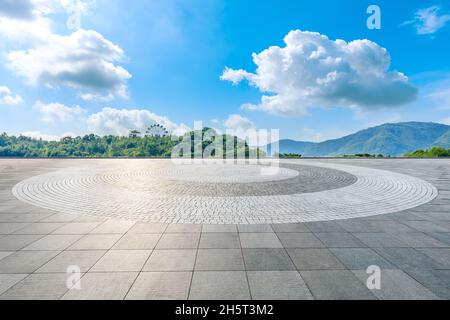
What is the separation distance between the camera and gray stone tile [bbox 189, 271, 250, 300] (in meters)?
3.52

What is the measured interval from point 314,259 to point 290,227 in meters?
1.72

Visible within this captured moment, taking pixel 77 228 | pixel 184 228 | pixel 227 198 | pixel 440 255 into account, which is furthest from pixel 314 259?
pixel 77 228

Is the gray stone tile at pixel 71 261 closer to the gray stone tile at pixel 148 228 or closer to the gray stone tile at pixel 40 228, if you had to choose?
the gray stone tile at pixel 148 228

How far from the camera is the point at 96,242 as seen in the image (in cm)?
538

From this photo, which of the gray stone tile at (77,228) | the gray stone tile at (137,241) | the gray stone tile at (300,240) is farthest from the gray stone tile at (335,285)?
the gray stone tile at (77,228)

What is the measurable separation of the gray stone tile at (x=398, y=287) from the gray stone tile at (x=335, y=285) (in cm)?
16

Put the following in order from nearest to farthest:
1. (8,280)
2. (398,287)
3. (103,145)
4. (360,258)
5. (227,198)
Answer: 1. (398,287)
2. (8,280)
3. (360,258)
4. (227,198)
5. (103,145)

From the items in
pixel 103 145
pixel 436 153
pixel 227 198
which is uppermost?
pixel 103 145

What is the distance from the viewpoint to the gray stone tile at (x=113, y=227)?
19.7 feet

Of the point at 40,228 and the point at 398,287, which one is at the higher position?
the point at 40,228

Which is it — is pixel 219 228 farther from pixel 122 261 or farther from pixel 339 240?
pixel 339 240
